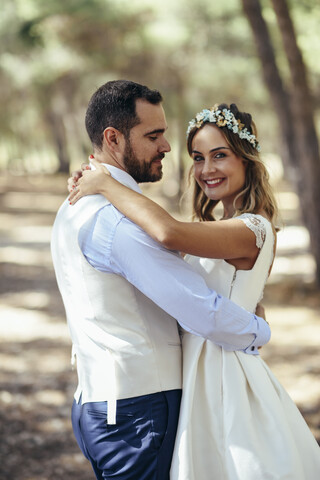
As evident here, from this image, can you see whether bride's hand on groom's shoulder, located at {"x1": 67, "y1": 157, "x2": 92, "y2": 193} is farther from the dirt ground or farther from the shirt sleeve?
the dirt ground

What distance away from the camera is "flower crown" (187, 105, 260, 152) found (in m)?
2.40

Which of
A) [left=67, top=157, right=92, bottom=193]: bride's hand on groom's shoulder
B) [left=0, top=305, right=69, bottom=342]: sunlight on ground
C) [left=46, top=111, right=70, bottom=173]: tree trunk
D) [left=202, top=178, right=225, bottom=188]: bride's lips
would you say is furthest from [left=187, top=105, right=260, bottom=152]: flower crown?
[left=46, top=111, right=70, bottom=173]: tree trunk

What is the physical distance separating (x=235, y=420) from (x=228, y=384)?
125 mm

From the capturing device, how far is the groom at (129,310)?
72.7 inches

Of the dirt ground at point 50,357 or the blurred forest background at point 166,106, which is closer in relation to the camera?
the dirt ground at point 50,357

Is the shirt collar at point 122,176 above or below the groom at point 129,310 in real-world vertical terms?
above

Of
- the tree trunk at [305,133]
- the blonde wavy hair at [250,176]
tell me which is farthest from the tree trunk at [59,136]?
the blonde wavy hair at [250,176]

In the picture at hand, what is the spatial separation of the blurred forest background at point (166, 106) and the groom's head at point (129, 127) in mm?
969

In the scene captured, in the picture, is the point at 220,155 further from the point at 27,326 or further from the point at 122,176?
the point at 27,326

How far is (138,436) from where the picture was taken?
193 cm

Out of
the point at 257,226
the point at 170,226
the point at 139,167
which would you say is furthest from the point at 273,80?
the point at 170,226

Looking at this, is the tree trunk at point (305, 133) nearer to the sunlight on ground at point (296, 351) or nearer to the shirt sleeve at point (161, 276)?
the sunlight on ground at point (296, 351)

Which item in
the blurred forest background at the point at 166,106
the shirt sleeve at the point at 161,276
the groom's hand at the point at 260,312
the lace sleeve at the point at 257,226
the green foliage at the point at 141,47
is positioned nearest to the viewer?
the shirt sleeve at the point at 161,276

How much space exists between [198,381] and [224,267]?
44 centimetres
